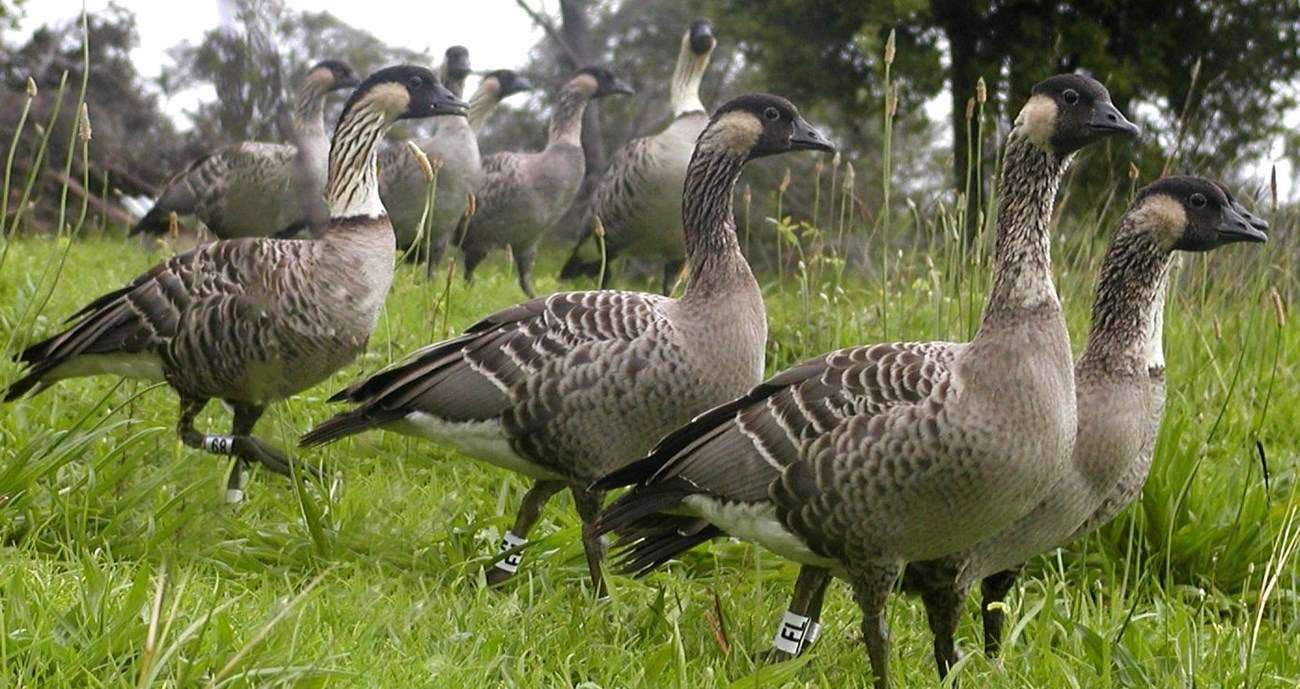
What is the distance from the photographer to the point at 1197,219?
4.78 metres

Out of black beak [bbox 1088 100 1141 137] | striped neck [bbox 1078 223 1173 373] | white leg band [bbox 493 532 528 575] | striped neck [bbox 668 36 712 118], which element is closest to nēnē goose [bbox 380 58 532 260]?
striped neck [bbox 668 36 712 118]

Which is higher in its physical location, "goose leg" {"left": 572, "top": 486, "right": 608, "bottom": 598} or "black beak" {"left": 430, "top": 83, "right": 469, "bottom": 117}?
"black beak" {"left": 430, "top": 83, "right": 469, "bottom": 117}

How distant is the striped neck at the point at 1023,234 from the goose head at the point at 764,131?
1.11 m

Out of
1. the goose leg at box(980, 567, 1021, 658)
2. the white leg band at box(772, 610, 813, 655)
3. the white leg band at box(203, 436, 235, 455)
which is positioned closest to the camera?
the white leg band at box(203, 436, 235, 455)

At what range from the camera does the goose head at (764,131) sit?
5.26 meters

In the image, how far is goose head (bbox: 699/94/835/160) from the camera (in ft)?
17.3

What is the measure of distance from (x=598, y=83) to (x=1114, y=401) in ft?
26.8

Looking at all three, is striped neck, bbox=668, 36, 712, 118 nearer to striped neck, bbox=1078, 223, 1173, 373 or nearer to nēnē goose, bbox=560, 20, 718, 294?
nēnē goose, bbox=560, 20, 718, 294

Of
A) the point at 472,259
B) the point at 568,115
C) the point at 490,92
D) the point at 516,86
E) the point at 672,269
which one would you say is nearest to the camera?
the point at 672,269

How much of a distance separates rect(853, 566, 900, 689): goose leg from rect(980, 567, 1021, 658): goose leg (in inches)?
26.6

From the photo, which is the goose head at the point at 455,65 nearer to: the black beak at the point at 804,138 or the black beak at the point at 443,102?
the black beak at the point at 443,102

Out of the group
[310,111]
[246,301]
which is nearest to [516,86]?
[246,301]

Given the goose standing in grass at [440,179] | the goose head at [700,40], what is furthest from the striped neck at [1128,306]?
the goose head at [700,40]

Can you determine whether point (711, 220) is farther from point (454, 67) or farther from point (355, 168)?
point (454, 67)
